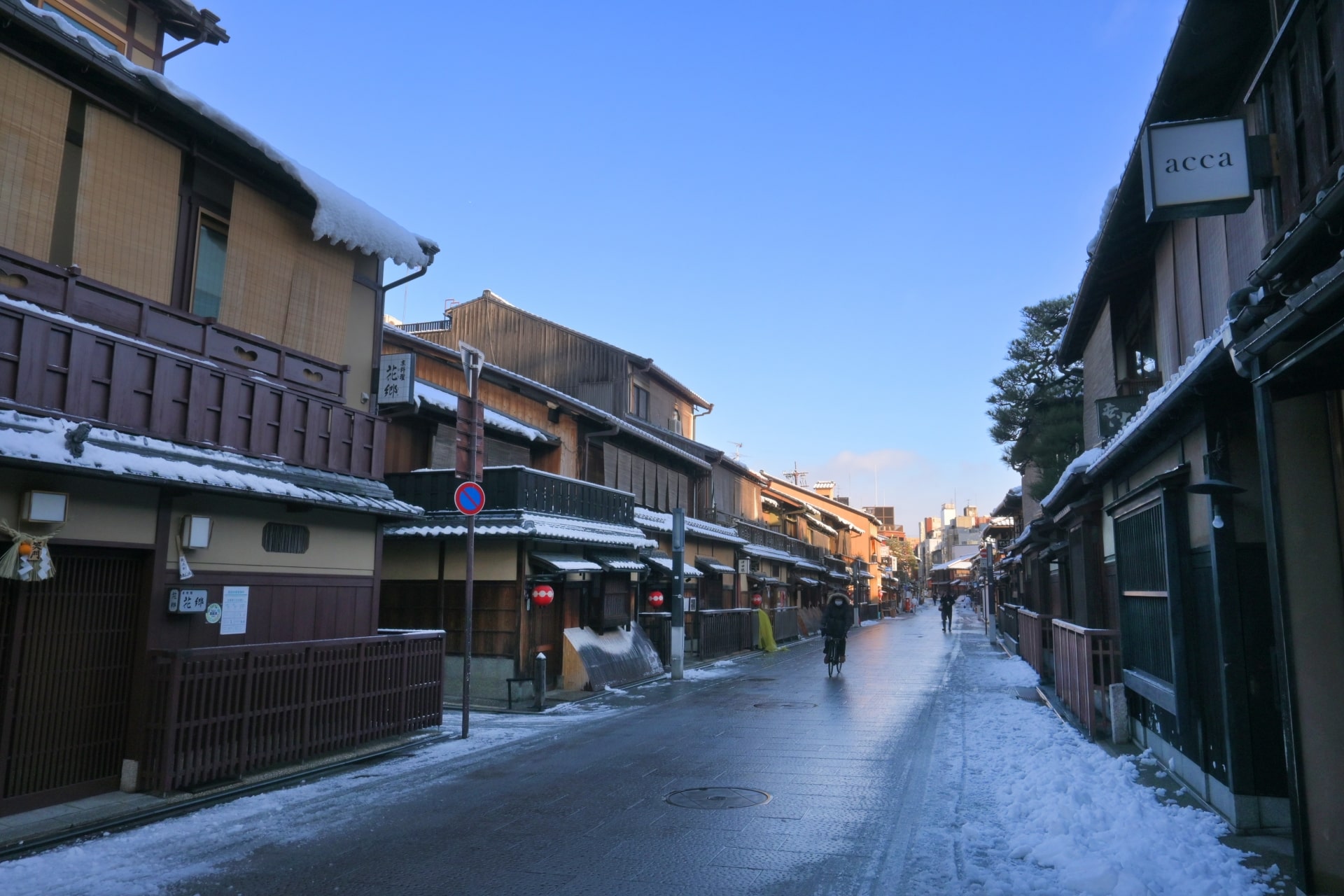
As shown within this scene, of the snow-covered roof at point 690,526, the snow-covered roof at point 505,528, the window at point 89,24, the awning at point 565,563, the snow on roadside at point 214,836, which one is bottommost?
the snow on roadside at point 214,836

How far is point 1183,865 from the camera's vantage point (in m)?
5.94

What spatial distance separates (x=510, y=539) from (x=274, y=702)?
25.9 ft

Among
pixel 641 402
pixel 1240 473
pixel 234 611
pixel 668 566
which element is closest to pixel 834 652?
pixel 668 566

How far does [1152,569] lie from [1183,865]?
4410 mm

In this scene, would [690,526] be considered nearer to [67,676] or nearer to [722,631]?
[722,631]

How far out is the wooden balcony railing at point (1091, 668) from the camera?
38.1ft

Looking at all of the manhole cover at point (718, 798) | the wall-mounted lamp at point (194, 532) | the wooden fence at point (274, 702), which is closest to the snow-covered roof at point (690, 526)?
the wooden fence at point (274, 702)

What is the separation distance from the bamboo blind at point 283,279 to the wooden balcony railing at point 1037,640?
14783 mm

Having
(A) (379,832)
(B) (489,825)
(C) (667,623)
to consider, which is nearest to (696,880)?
(B) (489,825)

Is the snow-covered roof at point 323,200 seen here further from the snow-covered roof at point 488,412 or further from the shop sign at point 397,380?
the snow-covered roof at point 488,412

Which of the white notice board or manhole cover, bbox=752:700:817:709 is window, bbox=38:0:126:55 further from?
manhole cover, bbox=752:700:817:709

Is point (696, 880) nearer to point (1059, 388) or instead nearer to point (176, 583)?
point (176, 583)

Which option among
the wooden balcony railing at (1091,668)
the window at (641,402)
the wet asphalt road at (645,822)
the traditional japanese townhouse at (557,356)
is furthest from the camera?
the window at (641,402)

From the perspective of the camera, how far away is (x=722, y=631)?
28531mm
